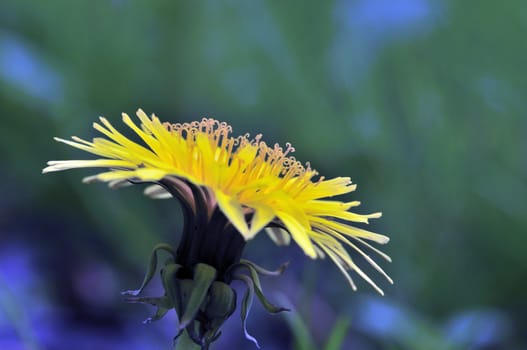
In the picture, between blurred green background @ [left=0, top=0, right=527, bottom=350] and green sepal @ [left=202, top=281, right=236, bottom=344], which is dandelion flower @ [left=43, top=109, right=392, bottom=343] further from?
blurred green background @ [left=0, top=0, right=527, bottom=350]

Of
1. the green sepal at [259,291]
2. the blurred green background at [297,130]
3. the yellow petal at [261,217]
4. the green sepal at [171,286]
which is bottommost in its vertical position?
the green sepal at [171,286]

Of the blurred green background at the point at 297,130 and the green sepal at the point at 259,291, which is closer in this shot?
the green sepal at the point at 259,291

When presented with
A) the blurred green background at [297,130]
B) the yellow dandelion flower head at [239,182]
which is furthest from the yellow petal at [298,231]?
the blurred green background at [297,130]

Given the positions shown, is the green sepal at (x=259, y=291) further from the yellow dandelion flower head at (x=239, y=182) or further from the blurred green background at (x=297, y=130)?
the blurred green background at (x=297, y=130)

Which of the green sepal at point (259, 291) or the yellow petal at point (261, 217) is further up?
the yellow petal at point (261, 217)

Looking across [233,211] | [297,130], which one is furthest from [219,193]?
[297,130]

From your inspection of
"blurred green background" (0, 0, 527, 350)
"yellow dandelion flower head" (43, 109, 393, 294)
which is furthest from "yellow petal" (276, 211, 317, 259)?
"blurred green background" (0, 0, 527, 350)

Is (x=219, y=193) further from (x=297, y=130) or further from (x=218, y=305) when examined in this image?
(x=297, y=130)

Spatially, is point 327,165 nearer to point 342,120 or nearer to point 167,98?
point 342,120
